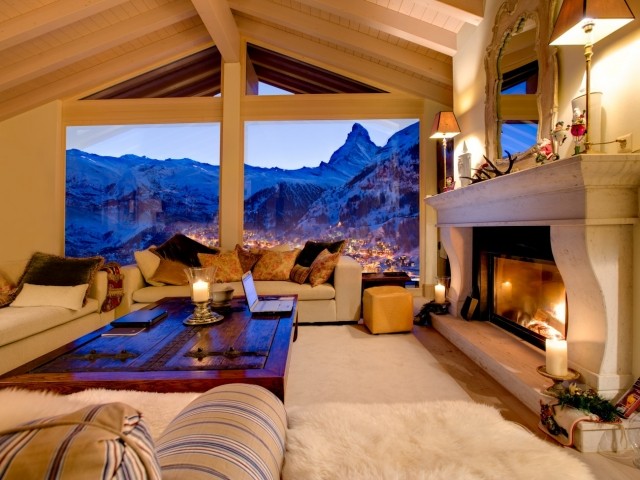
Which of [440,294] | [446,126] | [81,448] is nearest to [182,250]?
[440,294]

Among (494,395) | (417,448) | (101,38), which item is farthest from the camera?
(101,38)

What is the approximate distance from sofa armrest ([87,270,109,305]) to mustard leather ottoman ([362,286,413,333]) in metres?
2.41

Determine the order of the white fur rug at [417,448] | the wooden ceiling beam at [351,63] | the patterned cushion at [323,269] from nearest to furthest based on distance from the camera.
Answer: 1. the white fur rug at [417,448]
2. the patterned cushion at [323,269]
3. the wooden ceiling beam at [351,63]

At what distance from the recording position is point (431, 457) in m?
0.95

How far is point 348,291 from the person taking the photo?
3.89 m

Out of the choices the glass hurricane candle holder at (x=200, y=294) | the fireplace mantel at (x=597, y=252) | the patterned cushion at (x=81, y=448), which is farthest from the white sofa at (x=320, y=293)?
the patterned cushion at (x=81, y=448)

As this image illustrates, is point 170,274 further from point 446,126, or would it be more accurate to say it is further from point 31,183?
point 446,126

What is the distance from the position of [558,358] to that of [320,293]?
227cm

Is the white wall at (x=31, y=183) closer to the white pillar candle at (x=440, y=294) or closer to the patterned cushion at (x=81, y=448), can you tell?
the white pillar candle at (x=440, y=294)

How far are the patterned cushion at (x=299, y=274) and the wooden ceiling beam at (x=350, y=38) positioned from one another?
264 cm

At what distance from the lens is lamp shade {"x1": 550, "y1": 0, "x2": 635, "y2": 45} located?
5.56 feet

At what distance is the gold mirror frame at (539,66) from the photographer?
7.65 feet

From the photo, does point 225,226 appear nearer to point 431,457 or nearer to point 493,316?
point 493,316

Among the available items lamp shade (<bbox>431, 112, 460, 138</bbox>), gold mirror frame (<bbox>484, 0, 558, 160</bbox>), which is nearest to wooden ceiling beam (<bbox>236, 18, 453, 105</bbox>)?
lamp shade (<bbox>431, 112, 460, 138</bbox>)
